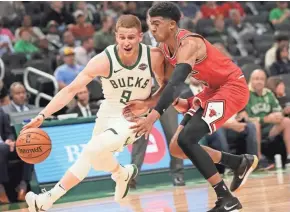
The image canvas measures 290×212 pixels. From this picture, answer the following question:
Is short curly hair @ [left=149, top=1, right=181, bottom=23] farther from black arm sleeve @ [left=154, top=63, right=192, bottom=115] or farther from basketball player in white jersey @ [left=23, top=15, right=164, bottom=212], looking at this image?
Result: black arm sleeve @ [left=154, top=63, right=192, bottom=115]

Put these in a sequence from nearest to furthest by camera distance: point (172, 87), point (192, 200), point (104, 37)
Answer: point (172, 87), point (192, 200), point (104, 37)

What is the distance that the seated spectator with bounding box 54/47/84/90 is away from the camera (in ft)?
37.4

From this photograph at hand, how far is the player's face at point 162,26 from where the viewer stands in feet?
19.9

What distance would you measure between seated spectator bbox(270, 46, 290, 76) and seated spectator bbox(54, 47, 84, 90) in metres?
3.42

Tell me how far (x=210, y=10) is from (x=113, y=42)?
399 centimetres

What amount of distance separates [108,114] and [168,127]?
2664 millimetres

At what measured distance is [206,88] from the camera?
21.1 ft

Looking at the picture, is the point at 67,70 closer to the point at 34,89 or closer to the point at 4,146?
the point at 34,89

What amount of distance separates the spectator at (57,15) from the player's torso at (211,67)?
8358mm

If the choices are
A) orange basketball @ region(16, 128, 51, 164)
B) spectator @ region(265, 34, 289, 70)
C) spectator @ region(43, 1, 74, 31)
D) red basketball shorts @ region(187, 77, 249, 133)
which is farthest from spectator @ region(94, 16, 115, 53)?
red basketball shorts @ region(187, 77, 249, 133)

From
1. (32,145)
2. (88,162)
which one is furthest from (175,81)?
(32,145)

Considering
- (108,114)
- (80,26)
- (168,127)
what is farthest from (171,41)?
(80,26)

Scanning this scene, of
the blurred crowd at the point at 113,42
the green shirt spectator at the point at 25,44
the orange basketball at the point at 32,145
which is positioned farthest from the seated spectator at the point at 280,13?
the orange basketball at the point at 32,145

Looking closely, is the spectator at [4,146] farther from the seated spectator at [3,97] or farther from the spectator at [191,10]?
the spectator at [191,10]
